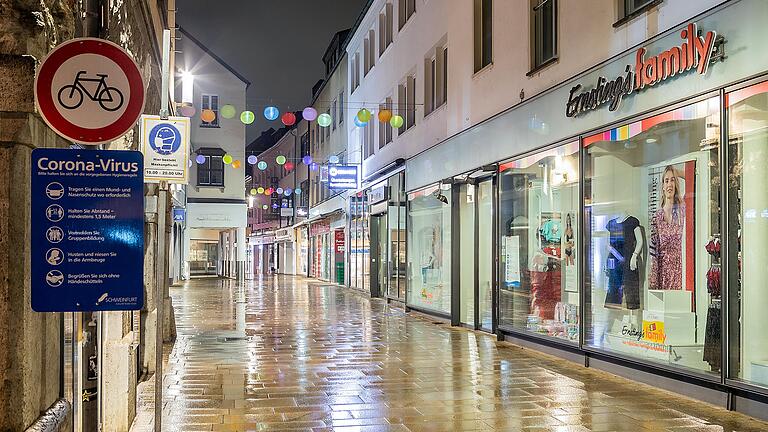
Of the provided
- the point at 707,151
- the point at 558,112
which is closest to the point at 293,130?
the point at 558,112

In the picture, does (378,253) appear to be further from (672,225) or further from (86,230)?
(86,230)

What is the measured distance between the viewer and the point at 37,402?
4816mm

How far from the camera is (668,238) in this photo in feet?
34.8

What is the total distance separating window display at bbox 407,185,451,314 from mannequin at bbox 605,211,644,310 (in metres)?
7.50

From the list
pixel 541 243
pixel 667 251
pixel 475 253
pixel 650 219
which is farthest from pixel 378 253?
pixel 667 251

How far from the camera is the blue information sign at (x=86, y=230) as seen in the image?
4633mm

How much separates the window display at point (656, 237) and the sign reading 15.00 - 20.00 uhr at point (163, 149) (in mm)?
6244

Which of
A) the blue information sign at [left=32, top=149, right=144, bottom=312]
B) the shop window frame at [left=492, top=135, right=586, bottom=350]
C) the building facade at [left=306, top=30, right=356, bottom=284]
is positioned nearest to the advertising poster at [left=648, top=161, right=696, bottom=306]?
the shop window frame at [left=492, top=135, right=586, bottom=350]

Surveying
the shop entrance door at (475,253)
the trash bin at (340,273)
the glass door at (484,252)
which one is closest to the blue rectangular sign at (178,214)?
the trash bin at (340,273)

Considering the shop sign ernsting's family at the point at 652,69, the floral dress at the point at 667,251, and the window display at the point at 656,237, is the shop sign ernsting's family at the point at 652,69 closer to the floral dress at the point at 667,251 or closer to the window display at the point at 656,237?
the window display at the point at 656,237

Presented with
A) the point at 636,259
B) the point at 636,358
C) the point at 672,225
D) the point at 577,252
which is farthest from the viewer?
the point at 577,252

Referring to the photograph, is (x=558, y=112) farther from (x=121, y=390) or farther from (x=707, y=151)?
(x=121, y=390)

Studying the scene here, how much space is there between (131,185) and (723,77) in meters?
7.03

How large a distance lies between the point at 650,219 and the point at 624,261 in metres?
0.82
